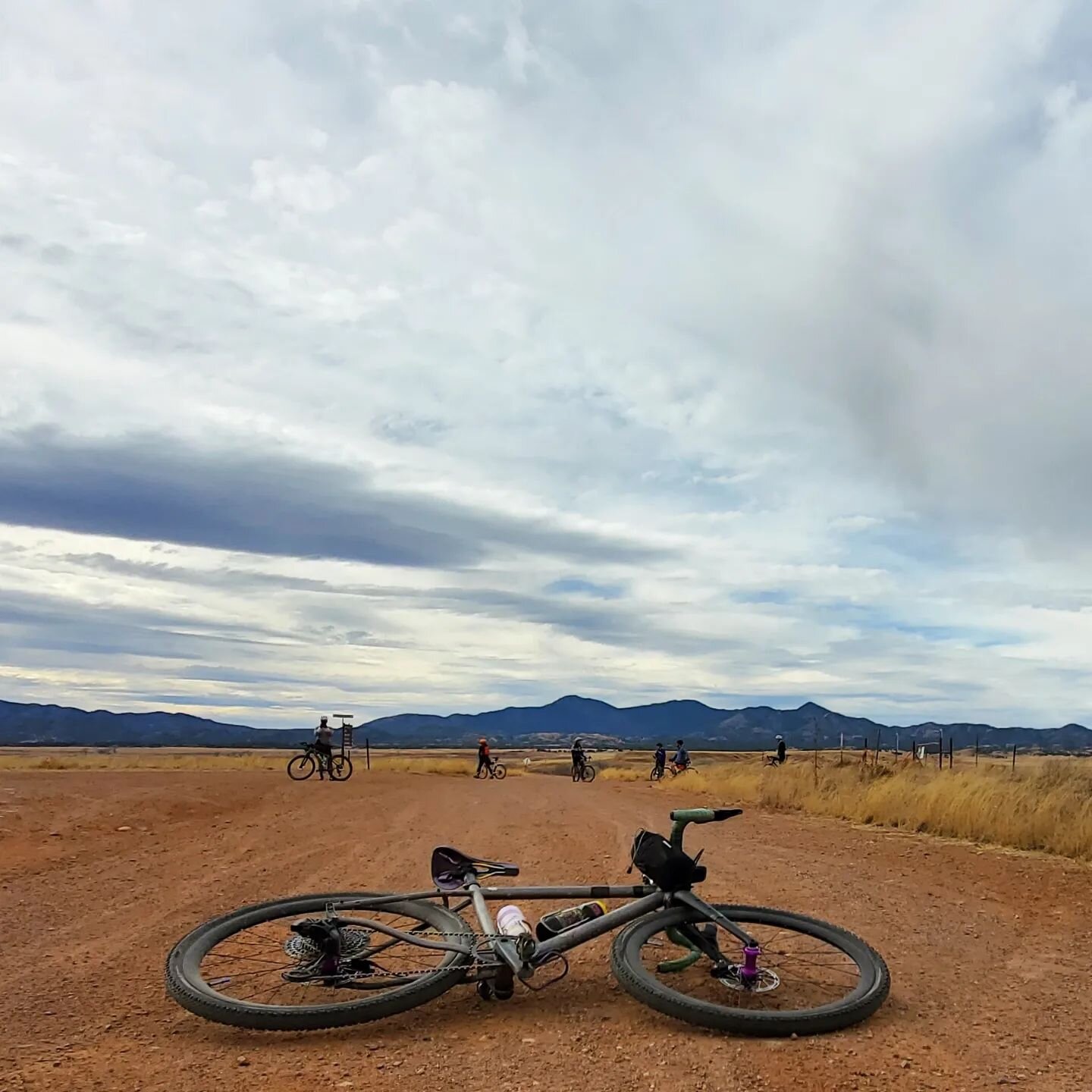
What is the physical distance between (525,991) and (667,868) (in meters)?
1.04

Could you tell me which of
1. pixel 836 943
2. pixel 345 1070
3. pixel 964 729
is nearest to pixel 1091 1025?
pixel 836 943

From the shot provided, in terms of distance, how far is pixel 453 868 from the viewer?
575 centimetres

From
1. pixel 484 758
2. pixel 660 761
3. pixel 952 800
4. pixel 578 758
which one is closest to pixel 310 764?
pixel 484 758

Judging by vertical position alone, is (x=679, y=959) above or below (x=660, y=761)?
below

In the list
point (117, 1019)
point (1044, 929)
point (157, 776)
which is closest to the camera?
point (117, 1019)

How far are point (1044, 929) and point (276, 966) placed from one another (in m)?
5.73

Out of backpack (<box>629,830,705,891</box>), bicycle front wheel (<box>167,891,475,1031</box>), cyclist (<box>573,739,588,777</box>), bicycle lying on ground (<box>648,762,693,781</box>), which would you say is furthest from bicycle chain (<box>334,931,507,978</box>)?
cyclist (<box>573,739,588,777</box>)

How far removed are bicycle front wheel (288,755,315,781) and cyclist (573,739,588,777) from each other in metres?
11.3

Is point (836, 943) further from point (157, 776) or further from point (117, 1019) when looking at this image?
point (157, 776)

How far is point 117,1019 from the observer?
16.6ft

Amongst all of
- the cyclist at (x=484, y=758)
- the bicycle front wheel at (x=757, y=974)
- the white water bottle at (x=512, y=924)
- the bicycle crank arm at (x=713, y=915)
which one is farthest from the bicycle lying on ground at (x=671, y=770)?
the white water bottle at (x=512, y=924)

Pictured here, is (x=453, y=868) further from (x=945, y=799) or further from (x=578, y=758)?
(x=578, y=758)

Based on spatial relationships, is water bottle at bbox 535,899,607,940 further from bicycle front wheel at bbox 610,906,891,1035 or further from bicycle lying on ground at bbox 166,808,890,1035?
bicycle front wheel at bbox 610,906,891,1035

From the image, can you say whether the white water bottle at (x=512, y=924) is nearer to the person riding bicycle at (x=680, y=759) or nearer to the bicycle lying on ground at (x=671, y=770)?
the bicycle lying on ground at (x=671, y=770)
